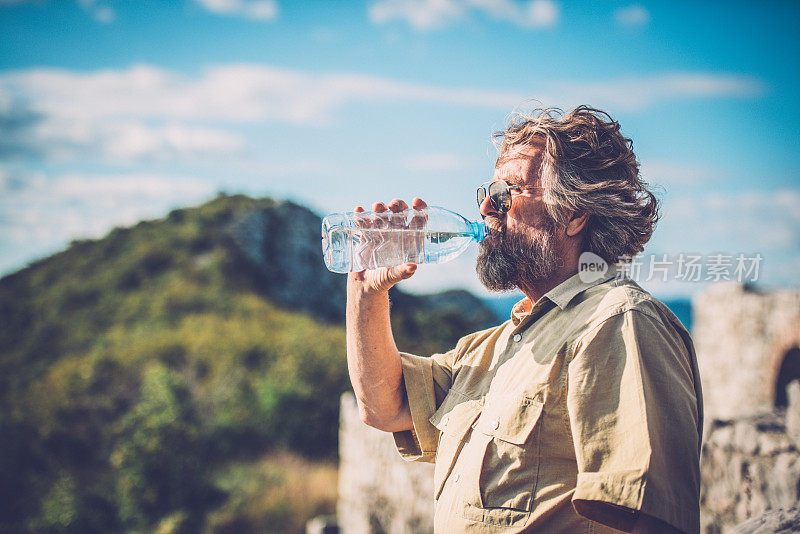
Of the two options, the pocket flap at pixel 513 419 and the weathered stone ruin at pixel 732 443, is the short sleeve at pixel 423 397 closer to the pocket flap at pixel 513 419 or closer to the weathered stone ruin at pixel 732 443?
the pocket flap at pixel 513 419

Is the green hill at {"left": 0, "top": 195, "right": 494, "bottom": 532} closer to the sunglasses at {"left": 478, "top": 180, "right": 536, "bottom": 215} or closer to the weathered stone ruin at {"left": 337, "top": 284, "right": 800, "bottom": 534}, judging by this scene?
the weathered stone ruin at {"left": 337, "top": 284, "right": 800, "bottom": 534}

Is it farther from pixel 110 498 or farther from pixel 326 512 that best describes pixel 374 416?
pixel 110 498

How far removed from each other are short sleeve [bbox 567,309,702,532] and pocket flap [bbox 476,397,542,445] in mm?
188

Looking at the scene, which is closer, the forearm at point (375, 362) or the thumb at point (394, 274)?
the thumb at point (394, 274)

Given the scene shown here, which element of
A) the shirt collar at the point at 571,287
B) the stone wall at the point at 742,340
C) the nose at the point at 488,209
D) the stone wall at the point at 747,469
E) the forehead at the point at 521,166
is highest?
the forehead at the point at 521,166

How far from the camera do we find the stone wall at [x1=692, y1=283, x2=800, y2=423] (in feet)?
35.9

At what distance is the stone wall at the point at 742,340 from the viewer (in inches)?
430

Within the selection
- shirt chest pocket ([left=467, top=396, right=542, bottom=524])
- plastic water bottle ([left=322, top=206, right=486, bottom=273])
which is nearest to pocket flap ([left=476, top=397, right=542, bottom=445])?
shirt chest pocket ([left=467, top=396, right=542, bottom=524])

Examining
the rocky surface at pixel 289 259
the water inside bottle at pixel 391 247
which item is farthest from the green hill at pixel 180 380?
the water inside bottle at pixel 391 247

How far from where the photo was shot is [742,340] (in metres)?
12.3

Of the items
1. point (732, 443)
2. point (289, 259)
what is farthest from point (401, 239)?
point (289, 259)

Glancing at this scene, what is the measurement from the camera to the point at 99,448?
1473 centimetres

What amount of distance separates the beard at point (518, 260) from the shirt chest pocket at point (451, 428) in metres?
0.51

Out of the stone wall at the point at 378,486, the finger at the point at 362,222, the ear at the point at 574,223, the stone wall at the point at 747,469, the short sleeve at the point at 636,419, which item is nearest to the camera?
the short sleeve at the point at 636,419
